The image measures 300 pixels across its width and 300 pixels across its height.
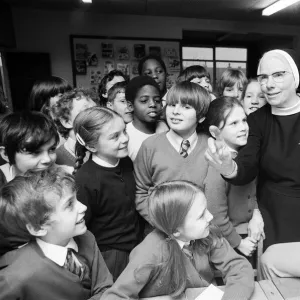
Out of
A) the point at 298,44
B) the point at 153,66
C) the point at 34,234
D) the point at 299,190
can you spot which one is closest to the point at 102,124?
the point at 34,234

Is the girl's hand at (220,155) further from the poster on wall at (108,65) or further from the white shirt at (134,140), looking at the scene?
the poster on wall at (108,65)

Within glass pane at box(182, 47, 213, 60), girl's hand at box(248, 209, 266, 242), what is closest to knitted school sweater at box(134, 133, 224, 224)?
girl's hand at box(248, 209, 266, 242)

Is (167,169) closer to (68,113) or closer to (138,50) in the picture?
(68,113)

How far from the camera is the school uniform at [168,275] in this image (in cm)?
91

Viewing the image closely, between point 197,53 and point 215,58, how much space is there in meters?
0.55

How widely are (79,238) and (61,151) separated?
675 millimetres

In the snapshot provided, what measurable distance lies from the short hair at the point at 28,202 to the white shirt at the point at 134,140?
723 mm

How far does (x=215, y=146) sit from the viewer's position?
114 cm

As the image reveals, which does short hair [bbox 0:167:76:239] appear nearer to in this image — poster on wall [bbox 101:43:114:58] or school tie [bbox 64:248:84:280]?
school tie [bbox 64:248:84:280]

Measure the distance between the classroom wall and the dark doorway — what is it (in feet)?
0.52

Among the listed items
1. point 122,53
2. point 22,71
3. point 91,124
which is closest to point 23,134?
point 91,124

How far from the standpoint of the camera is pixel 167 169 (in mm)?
1392

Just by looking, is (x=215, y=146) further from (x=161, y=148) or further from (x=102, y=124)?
(x=102, y=124)

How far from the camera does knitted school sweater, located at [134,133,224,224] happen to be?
4.51 feet
